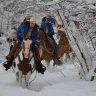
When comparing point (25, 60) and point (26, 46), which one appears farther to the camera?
point (25, 60)

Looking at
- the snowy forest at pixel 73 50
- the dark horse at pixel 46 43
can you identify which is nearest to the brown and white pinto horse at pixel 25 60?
the snowy forest at pixel 73 50

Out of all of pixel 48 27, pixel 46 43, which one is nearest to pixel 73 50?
pixel 46 43

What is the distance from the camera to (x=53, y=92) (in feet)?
23.1

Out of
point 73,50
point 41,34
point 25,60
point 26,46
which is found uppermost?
point 26,46

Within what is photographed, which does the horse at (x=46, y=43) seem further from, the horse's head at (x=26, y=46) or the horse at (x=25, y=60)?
the horse's head at (x=26, y=46)

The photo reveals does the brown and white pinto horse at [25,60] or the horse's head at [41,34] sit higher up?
the brown and white pinto horse at [25,60]

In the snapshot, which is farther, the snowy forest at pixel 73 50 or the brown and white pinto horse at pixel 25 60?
the brown and white pinto horse at pixel 25 60

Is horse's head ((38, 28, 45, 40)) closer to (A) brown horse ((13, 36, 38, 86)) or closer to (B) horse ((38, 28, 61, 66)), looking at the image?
(B) horse ((38, 28, 61, 66))

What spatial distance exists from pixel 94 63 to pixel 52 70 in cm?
387

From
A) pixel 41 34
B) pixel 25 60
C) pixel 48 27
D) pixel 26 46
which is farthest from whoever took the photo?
pixel 48 27

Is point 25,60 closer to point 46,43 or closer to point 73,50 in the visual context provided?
point 73,50

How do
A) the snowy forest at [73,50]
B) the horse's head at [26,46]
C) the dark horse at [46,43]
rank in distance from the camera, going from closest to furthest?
the snowy forest at [73,50]
the horse's head at [26,46]
the dark horse at [46,43]

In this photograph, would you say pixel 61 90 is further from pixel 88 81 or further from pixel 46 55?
pixel 46 55

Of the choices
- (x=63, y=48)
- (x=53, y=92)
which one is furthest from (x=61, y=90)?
(x=63, y=48)
